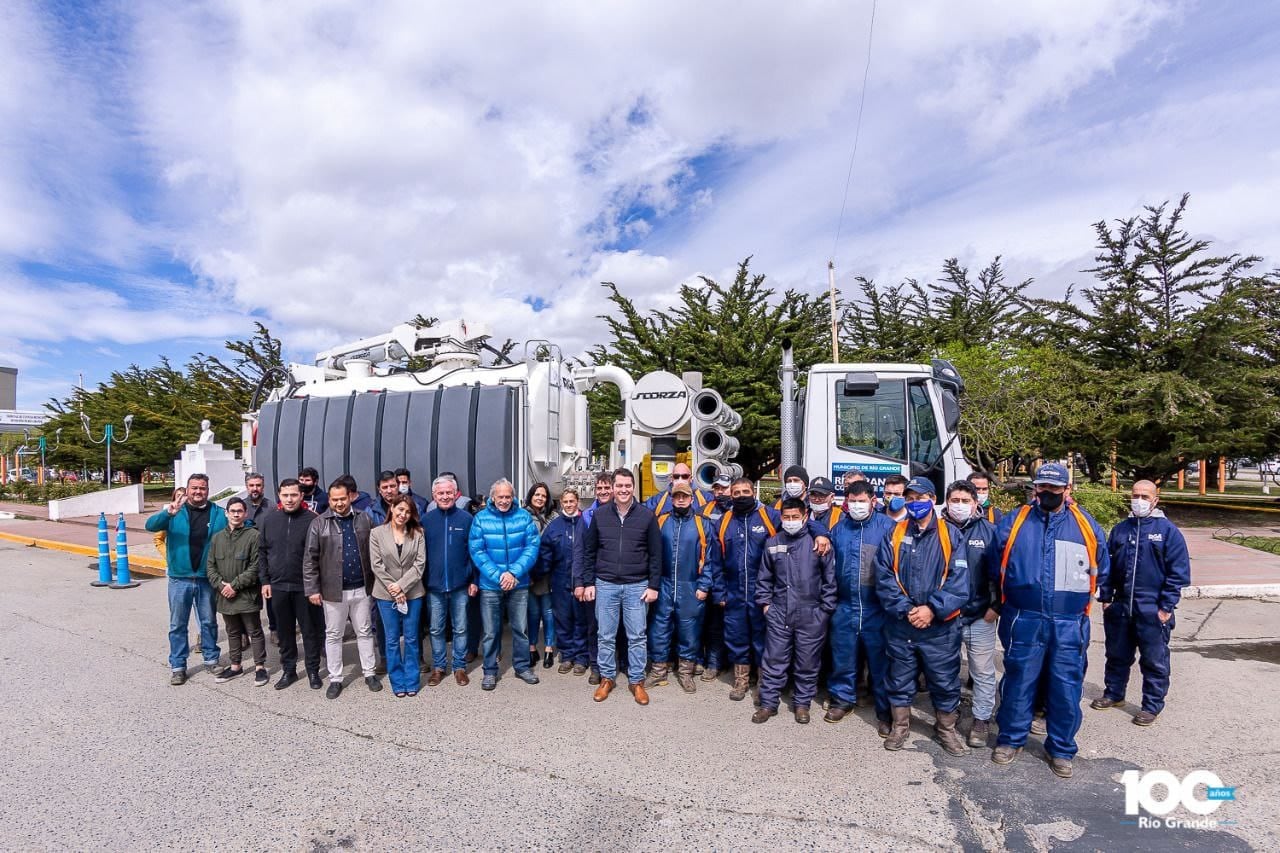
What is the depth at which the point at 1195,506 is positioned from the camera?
17125mm

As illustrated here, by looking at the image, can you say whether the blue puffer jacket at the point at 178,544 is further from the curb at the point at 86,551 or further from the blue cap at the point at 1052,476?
the blue cap at the point at 1052,476

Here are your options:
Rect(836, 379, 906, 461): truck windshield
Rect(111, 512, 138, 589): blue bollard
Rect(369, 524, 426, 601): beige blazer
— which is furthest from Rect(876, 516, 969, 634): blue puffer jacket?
Rect(111, 512, 138, 589): blue bollard

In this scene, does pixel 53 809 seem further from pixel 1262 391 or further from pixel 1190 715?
pixel 1262 391

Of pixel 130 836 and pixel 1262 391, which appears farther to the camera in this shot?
pixel 1262 391

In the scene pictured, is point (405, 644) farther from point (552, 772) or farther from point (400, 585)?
point (552, 772)

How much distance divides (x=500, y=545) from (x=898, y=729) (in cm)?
294

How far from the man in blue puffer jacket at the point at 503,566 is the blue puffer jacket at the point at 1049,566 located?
3224 millimetres

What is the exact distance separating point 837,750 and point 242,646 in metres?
4.72

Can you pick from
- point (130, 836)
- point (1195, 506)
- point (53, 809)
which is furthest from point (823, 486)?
point (1195, 506)

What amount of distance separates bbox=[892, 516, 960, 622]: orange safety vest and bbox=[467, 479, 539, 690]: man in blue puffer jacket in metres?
2.59

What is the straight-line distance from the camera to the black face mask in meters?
3.76

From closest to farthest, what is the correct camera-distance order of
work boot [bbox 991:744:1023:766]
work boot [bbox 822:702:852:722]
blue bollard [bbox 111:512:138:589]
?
work boot [bbox 991:744:1023:766] → work boot [bbox 822:702:852:722] → blue bollard [bbox 111:512:138:589]

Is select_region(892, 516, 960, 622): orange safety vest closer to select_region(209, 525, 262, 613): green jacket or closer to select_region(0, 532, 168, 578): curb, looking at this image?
select_region(209, 525, 262, 613): green jacket

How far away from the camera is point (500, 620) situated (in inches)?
203
